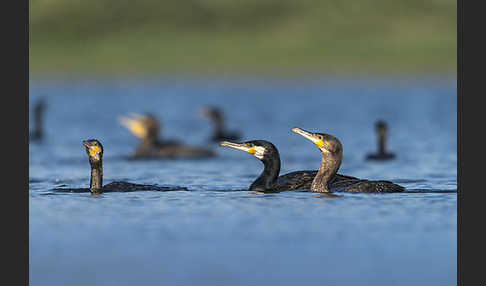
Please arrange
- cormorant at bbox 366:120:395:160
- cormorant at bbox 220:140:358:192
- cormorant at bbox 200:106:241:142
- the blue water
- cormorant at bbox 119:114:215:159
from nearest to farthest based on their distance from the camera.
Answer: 1. the blue water
2. cormorant at bbox 220:140:358:192
3. cormorant at bbox 366:120:395:160
4. cormorant at bbox 119:114:215:159
5. cormorant at bbox 200:106:241:142

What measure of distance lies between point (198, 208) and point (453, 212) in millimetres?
3098

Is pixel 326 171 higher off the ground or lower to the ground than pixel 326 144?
lower

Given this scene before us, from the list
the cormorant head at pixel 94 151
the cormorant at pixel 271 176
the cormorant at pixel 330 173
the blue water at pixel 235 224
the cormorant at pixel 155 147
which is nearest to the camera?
the blue water at pixel 235 224

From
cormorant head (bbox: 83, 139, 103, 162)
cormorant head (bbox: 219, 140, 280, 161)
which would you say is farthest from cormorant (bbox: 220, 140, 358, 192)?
cormorant head (bbox: 83, 139, 103, 162)

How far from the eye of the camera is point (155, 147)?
21.8 metres

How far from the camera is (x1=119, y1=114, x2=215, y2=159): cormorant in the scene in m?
21.4

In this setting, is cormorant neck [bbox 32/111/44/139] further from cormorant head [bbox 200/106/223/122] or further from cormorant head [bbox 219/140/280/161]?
cormorant head [bbox 219/140/280/161]

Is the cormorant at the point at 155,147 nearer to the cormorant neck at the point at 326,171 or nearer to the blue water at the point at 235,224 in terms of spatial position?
the blue water at the point at 235,224

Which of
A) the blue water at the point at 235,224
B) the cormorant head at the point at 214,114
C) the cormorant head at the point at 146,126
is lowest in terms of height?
the blue water at the point at 235,224

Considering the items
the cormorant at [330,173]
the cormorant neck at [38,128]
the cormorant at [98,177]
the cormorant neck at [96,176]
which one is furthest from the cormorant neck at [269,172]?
the cormorant neck at [38,128]

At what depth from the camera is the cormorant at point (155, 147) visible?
21.4 meters

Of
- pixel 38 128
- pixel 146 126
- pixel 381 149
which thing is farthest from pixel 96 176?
pixel 38 128

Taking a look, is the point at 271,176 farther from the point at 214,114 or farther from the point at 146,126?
the point at 214,114

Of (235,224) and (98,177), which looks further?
(98,177)
